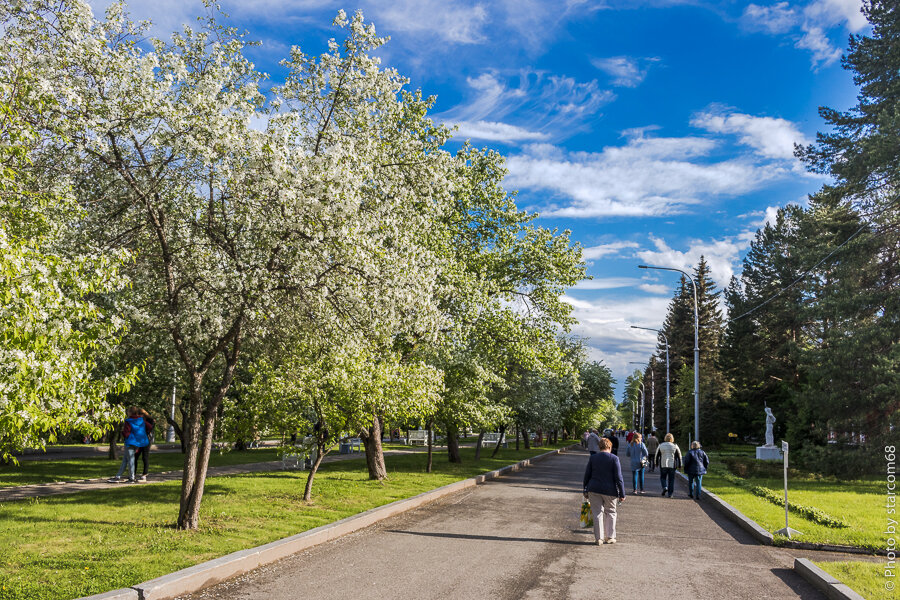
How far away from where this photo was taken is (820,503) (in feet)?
50.6

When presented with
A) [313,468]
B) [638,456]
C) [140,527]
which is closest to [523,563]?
[140,527]

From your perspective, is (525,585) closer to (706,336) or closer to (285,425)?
(285,425)

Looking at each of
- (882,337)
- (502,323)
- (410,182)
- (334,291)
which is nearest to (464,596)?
(334,291)

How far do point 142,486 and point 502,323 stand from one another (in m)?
10.7

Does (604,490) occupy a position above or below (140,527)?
above

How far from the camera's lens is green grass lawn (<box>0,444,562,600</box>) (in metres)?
6.54

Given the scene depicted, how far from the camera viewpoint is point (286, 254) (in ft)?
32.3

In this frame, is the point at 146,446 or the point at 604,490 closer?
the point at 604,490

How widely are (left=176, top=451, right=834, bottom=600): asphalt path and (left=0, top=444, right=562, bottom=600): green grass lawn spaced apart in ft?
2.84

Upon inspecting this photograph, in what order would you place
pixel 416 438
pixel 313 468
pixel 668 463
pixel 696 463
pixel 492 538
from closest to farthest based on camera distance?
1. pixel 492 538
2. pixel 313 468
3. pixel 696 463
4. pixel 668 463
5. pixel 416 438

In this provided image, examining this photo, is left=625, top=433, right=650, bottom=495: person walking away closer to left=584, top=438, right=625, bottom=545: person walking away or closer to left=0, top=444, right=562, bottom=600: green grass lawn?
left=0, top=444, right=562, bottom=600: green grass lawn

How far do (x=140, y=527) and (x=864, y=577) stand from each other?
968cm

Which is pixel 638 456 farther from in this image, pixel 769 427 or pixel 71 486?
pixel 769 427

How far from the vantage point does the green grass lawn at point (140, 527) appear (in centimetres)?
654
